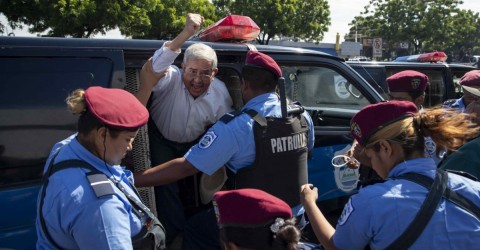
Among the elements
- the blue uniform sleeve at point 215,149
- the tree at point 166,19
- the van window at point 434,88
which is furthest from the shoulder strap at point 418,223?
the tree at point 166,19

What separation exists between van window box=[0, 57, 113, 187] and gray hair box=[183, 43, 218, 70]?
0.61 m

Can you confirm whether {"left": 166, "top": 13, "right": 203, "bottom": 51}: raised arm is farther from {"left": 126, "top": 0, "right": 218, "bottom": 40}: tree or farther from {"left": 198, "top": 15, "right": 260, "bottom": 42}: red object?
{"left": 126, "top": 0, "right": 218, "bottom": 40}: tree

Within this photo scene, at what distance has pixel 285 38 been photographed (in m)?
32.8

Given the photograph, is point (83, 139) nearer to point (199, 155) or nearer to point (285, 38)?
point (199, 155)

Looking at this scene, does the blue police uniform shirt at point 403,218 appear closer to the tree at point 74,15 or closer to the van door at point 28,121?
the van door at point 28,121

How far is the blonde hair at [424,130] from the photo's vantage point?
5.73ft

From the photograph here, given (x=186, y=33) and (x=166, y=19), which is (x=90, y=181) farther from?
(x=166, y=19)

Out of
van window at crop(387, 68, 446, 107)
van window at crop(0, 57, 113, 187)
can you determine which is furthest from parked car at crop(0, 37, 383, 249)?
van window at crop(387, 68, 446, 107)

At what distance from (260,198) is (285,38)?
32105 mm

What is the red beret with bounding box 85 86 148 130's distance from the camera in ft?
5.00

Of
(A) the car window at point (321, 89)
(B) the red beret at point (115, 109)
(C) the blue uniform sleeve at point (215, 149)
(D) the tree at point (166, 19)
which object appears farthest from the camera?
(D) the tree at point (166, 19)

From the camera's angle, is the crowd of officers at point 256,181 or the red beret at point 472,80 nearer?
the crowd of officers at point 256,181

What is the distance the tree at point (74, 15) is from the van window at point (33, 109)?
1302cm

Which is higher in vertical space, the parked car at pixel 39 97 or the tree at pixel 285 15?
the tree at pixel 285 15
